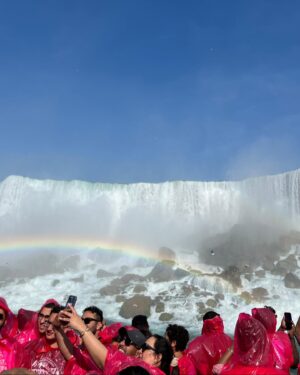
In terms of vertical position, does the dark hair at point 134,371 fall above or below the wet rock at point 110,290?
above

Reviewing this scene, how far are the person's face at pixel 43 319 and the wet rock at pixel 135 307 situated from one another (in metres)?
15.6

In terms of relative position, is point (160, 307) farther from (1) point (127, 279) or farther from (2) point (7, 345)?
(2) point (7, 345)

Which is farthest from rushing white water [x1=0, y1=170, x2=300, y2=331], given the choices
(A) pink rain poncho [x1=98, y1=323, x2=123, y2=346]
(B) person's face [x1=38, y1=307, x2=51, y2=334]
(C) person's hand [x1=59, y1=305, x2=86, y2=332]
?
(C) person's hand [x1=59, y1=305, x2=86, y2=332]

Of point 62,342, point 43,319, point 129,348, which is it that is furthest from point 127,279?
point 62,342

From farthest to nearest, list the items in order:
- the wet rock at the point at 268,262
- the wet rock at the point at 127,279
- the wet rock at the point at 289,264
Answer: the wet rock at the point at 268,262 → the wet rock at the point at 289,264 → the wet rock at the point at 127,279

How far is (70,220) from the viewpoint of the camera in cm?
3625

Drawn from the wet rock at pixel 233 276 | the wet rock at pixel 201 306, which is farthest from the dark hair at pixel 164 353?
the wet rock at pixel 233 276

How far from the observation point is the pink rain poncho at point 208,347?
3727 millimetres

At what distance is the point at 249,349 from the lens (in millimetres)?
2496

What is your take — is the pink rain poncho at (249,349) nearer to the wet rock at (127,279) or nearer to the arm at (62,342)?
the arm at (62,342)

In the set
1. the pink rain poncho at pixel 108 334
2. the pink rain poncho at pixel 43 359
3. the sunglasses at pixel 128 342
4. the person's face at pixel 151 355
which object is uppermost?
the person's face at pixel 151 355

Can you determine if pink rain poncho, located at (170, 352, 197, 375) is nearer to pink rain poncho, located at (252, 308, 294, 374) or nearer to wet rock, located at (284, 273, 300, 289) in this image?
pink rain poncho, located at (252, 308, 294, 374)

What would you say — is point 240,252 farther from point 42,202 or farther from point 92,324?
point 92,324

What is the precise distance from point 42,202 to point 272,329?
36.1 meters
